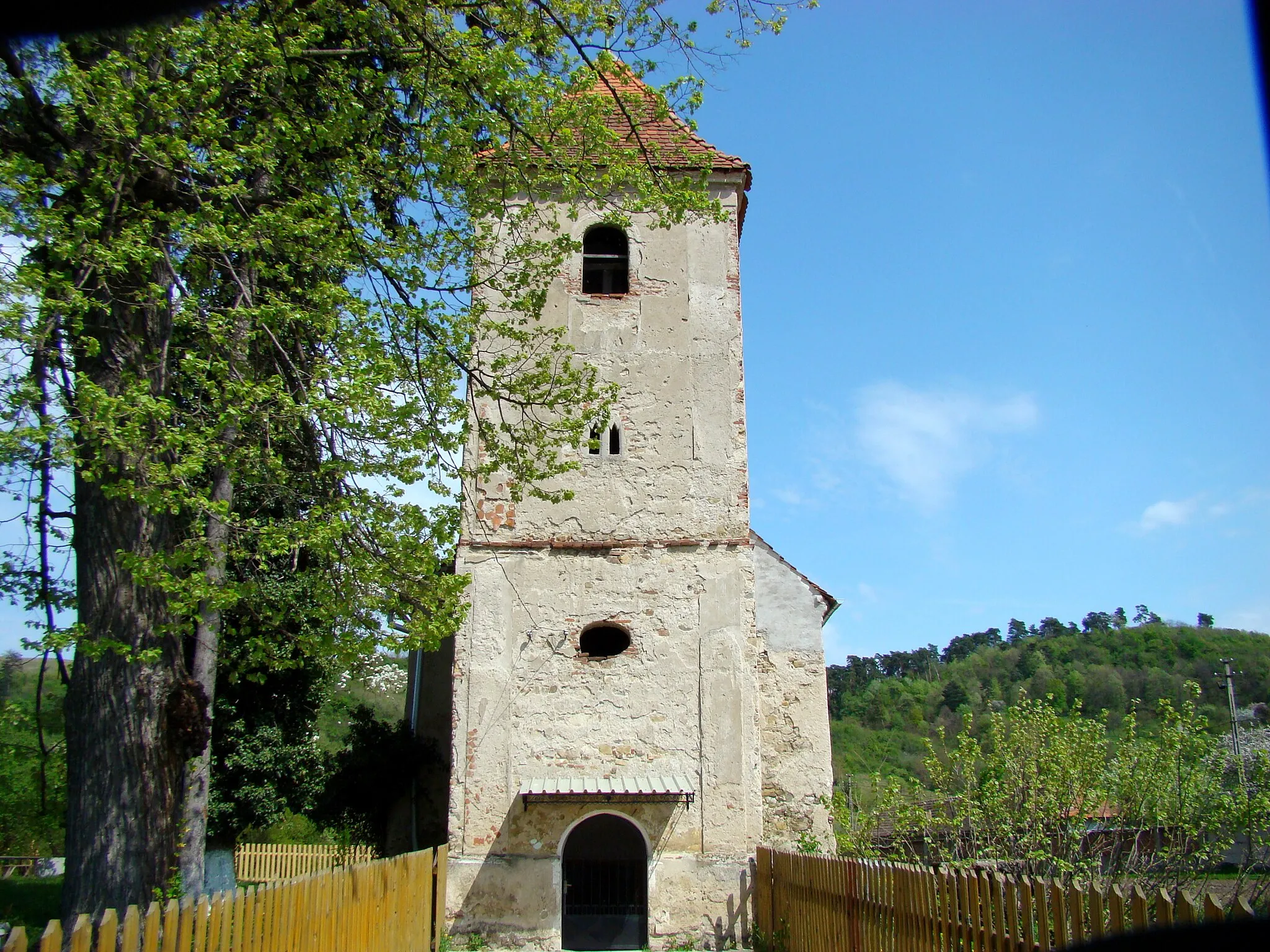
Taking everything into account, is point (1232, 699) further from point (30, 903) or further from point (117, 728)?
point (30, 903)

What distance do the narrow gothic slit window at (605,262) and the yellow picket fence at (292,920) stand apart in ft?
28.8

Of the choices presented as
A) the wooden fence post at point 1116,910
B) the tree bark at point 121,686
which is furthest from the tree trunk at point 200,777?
the wooden fence post at point 1116,910

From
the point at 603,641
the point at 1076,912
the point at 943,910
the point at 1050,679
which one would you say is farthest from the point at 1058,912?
the point at 1050,679

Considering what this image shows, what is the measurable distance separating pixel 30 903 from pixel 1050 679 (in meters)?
63.5

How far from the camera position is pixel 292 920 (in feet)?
19.6

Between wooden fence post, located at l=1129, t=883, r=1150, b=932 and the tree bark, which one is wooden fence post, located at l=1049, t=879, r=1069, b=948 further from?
the tree bark

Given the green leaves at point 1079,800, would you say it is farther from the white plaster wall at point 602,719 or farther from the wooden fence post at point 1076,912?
the wooden fence post at point 1076,912

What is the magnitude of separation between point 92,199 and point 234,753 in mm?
11735

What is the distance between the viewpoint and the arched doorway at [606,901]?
11633 millimetres

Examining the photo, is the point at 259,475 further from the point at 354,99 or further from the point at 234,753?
the point at 234,753

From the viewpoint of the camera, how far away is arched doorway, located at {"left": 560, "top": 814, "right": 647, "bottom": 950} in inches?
458

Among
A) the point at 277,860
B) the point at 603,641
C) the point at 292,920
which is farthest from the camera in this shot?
the point at 277,860

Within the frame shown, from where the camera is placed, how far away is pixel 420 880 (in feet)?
32.3

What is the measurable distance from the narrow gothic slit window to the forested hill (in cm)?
3109
